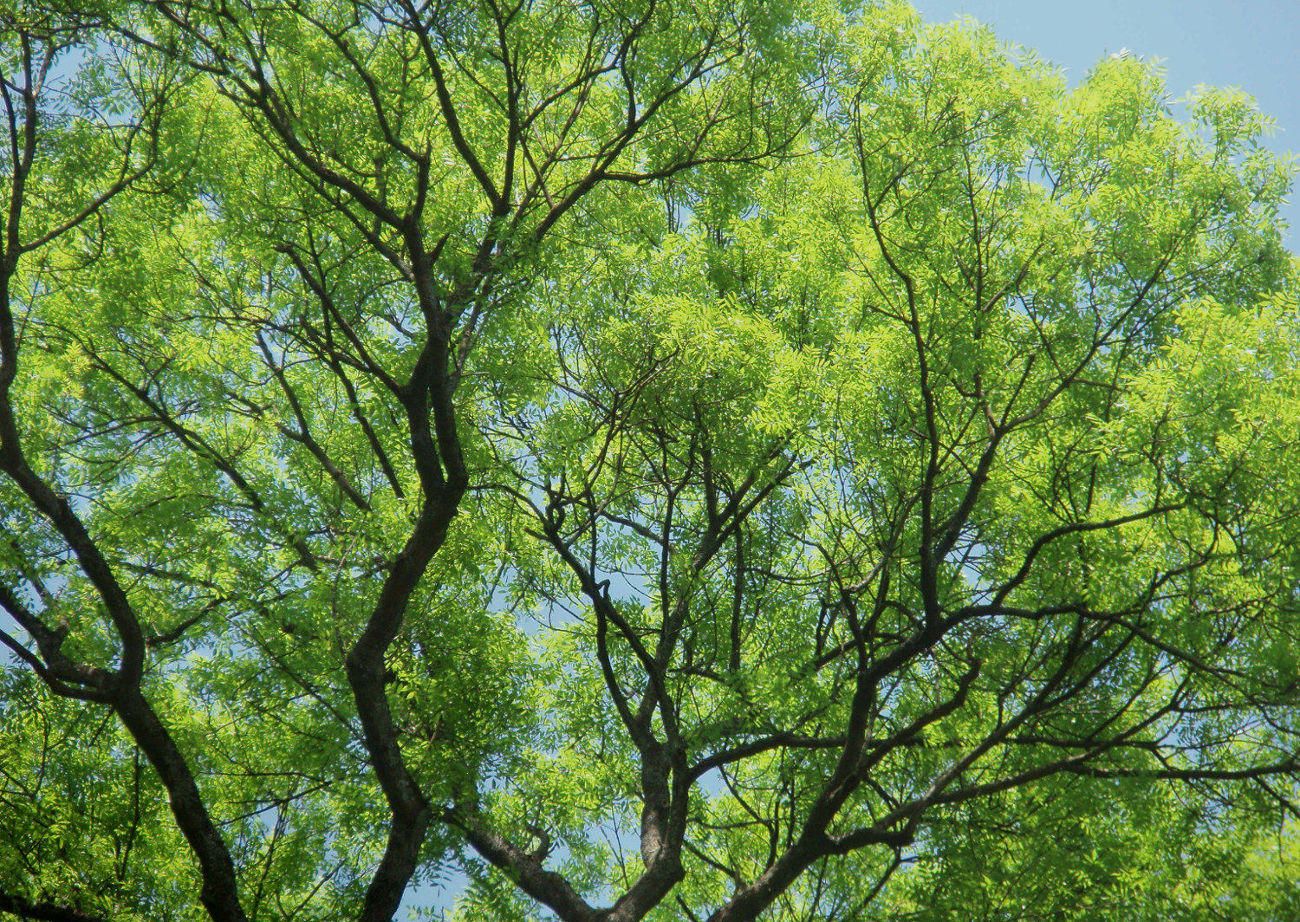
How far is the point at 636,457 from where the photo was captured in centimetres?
751

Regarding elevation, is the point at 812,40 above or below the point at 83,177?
above

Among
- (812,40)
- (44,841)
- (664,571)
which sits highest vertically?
(812,40)

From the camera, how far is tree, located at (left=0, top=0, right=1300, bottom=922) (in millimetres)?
5254

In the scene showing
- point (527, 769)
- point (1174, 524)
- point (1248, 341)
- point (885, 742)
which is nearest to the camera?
point (1248, 341)

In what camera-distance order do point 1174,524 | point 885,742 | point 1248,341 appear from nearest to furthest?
1. point 1248,341
2. point 1174,524
3. point 885,742

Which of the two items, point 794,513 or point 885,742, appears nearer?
point 885,742

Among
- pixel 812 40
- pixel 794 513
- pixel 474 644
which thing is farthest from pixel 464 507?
pixel 812 40

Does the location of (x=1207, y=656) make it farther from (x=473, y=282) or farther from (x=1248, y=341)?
(x=473, y=282)

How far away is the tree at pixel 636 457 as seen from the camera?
5.25 m

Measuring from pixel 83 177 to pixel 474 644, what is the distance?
386 cm

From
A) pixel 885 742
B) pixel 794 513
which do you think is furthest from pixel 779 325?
pixel 885 742

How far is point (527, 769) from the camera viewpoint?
6.60 m

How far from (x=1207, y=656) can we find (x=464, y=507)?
15.1 ft

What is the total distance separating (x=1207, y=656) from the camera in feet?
17.2
